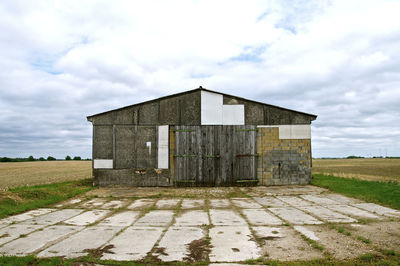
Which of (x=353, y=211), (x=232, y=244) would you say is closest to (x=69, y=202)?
(x=232, y=244)

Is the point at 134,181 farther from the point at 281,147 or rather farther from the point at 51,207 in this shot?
the point at 281,147

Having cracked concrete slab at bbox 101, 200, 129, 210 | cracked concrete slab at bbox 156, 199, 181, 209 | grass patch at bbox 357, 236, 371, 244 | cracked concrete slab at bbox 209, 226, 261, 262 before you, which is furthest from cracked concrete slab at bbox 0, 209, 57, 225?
grass patch at bbox 357, 236, 371, 244

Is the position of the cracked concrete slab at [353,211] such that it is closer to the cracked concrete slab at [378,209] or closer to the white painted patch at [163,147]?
the cracked concrete slab at [378,209]

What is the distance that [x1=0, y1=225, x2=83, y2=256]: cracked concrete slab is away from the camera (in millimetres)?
4094

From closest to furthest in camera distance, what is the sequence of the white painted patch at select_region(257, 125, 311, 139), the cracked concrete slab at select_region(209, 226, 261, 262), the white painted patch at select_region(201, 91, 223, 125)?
the cracked concrete slab at select_region(209, 226, 261, 262), the white painted patch at select_region(201, 91, 223, 125), the white painted patch at select_region(257, 125, 311, 139)

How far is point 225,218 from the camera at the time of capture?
6.14 meters

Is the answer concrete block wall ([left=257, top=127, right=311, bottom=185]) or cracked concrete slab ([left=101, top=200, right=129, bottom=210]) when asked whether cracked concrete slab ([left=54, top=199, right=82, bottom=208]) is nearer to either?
cracked concrete slab ([left=101, top=200, right=129, bottom=210])

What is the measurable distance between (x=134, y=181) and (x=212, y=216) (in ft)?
20.0

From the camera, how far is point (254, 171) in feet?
38.4

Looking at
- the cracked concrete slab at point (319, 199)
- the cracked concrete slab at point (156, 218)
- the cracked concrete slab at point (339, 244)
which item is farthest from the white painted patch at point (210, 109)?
the cracked concrete slab at point (339, 244)

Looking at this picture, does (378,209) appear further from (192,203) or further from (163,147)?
(163,147)

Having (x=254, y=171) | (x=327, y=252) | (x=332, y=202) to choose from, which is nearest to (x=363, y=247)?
(x=327, y=252)

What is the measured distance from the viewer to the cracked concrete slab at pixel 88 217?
589 centimetres

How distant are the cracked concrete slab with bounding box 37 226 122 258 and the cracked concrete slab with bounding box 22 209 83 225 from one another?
4.09ft
